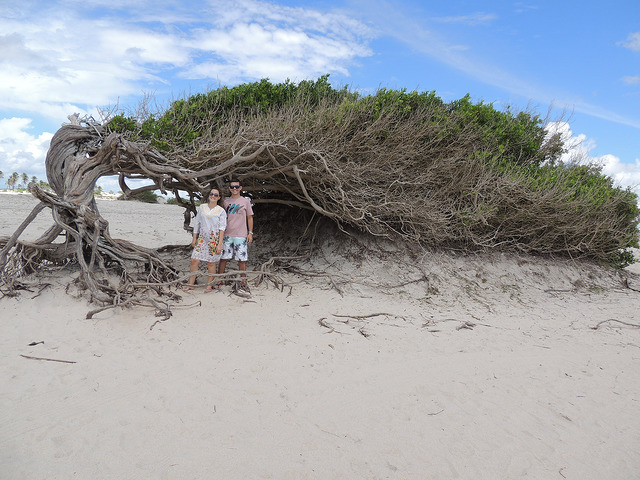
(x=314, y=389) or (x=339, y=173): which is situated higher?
(x=339, y=173)

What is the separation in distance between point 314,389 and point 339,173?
176 inches

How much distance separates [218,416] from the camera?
3859 mm

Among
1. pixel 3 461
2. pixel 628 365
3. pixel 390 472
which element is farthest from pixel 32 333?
pixel 628 365

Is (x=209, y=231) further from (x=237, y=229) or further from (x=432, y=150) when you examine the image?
(x=432, y=150)

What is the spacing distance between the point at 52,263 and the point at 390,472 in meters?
6.63

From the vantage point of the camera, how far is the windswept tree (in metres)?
6.93

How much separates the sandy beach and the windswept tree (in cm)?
97

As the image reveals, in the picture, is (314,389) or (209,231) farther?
(209,231)

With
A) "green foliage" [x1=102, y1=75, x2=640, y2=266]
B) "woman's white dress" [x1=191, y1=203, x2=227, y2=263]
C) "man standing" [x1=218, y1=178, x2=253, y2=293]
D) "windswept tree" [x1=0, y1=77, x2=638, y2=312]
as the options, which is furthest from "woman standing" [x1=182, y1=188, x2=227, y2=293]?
"green foliage" [x1=102, y1=75, x2=640, y2=266]

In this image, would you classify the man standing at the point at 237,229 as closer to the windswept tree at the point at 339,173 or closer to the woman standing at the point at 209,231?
the woman standing at the point at 209,231

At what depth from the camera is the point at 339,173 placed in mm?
7840

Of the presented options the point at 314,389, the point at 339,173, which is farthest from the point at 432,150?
the point at 314,389

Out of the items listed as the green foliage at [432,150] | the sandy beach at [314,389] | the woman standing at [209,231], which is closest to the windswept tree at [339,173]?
the green foliage at [432,150]

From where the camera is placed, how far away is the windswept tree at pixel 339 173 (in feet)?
22.7
